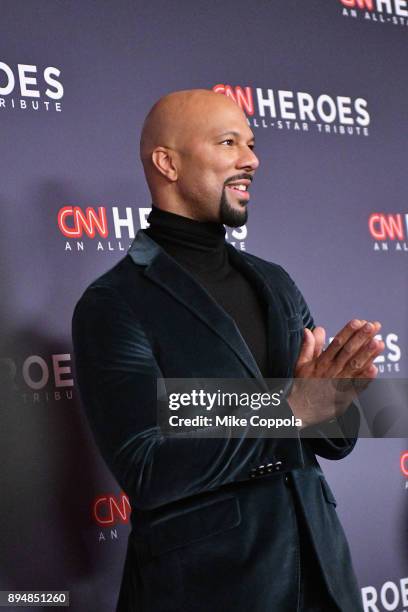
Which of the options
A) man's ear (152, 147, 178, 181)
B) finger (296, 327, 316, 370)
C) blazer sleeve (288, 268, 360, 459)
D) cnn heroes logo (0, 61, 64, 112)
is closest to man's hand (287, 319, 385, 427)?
finger (296, 327, 316, 370)

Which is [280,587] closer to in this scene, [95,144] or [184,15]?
[95,144]

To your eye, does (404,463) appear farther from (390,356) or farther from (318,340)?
(318,340)

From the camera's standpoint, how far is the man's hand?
4.73 feet

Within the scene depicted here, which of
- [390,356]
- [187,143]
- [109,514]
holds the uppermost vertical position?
[187,143]

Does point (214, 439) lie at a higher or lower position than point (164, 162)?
lower

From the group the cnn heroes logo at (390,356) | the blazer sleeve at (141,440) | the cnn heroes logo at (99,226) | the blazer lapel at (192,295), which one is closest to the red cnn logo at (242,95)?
the cnn heroes logo at (99,226)

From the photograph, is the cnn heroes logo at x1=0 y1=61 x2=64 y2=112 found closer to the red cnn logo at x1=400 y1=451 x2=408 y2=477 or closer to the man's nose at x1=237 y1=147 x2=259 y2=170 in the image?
the man's nose at x1=237 y1=147 x2=259 y2=170

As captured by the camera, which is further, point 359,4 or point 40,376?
point 359,4

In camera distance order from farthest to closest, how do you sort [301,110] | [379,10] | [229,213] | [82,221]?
[379,10] → [301,110] → [82,221] → [229,213]

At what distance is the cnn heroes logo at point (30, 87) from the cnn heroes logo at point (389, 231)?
3.54 feet

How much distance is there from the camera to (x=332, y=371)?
4.81ft

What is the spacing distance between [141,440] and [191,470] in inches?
3.9

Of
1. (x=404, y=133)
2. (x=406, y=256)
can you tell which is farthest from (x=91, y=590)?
(x=404, y=133)

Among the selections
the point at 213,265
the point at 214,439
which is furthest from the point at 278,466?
the point at 213,265
